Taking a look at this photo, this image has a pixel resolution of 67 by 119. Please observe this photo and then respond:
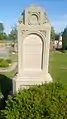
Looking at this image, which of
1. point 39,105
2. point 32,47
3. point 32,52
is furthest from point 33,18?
point 39,105

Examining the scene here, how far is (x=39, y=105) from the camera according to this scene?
13.1 ft

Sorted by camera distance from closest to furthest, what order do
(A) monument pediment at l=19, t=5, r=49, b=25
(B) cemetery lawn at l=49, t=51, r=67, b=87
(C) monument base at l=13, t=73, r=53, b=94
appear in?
(A) monument pediment at l=19, t=5, r=49, b=25, (C) monument base at l=13, t=73, r=53, b=94, (B) cemetery lawn at l=49, t=51, r=67, b=87

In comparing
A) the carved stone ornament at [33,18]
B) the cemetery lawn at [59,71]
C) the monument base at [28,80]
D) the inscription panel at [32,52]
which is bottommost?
the cemetery lawn at [59,71]

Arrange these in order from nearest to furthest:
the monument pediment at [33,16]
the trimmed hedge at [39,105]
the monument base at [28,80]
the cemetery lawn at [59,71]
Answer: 1. the trimmed hedge at [39,105]
2. the monument pediment at [33,16]
3. the monument base at [28,80]
4. the cemetery lawn at [59,71]

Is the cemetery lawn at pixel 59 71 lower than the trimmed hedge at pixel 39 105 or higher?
lower

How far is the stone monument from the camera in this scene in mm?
6936

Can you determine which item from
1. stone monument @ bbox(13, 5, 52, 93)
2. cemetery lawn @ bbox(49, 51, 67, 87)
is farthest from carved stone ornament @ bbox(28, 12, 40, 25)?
cemetery lawn @ bbox(49, 51, 67, 87)

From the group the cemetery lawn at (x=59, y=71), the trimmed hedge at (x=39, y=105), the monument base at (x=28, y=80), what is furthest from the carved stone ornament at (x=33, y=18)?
the trimmed hedge at (x=39, y=105)

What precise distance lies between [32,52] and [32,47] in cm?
19

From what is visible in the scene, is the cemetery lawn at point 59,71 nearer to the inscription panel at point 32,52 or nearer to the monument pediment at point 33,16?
the inscription panel at point 32,52

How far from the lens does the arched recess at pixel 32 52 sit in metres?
7.18

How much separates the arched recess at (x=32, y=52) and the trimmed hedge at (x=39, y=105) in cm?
291

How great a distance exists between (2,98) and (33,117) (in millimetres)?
3475

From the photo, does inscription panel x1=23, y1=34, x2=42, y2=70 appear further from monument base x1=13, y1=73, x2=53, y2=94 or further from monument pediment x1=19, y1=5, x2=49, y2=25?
monument pediment x1=19, y1=5, x2=49, y2=25
